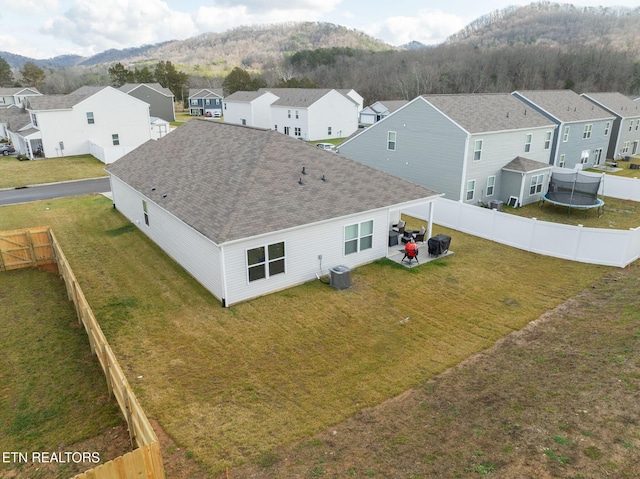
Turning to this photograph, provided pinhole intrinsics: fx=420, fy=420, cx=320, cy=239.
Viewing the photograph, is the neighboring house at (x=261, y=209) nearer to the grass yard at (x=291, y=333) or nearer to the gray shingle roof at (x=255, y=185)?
the gray shingle roof at (x=255, y=185)

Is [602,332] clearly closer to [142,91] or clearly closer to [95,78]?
[142,91]

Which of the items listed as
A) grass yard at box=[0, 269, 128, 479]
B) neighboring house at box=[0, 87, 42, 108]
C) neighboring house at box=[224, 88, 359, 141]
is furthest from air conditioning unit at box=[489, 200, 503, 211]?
neighboring house at box=[0, 87, 42, 108]

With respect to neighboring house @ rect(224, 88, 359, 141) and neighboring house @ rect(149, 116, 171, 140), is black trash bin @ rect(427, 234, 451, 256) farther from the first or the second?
neighboring house @ rect(149, 116, 171, 140)

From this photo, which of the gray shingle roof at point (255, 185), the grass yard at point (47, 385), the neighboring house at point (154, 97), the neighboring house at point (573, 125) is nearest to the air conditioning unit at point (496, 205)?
the gray shingle roof at point (255, 185)

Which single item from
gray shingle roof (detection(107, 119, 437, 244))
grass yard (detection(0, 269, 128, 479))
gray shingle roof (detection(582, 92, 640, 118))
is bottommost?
grass yard (detection(0, 269, 128, 479))

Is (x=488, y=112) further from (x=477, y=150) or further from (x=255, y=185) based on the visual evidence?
(x=255, y=185)

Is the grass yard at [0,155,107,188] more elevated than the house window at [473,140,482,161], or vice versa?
the house window at [473,140,482,161]
